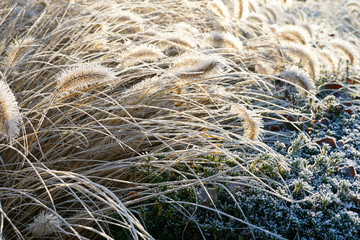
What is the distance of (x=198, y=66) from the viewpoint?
2.04m

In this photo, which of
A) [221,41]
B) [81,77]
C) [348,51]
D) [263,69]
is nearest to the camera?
[81,77]

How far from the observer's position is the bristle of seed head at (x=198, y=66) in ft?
6.66

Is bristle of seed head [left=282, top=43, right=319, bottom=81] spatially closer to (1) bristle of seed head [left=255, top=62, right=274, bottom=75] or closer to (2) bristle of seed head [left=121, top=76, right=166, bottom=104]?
(1) bristle of seed head [left=255, top=62, right=274, bottom=75]

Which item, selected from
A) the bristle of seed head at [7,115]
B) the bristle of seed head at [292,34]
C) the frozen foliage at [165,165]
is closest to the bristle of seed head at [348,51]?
the bristle of seed head at [292,34]

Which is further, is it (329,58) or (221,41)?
(329,58)

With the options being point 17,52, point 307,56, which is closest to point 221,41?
point 307,56

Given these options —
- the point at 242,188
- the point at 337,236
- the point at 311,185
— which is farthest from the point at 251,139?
the point at 337,236

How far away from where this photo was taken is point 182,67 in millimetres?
2146

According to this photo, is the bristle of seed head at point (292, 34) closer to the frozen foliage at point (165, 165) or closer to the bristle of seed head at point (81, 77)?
the frozen foliage at point (165, 165)

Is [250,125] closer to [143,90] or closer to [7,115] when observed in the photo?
[143,90]

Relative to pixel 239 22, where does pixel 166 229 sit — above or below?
below

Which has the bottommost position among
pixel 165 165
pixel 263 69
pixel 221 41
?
pixel 165 165

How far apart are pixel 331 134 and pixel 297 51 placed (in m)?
0.62

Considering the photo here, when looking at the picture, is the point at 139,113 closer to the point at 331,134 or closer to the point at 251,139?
the point at 251,139
